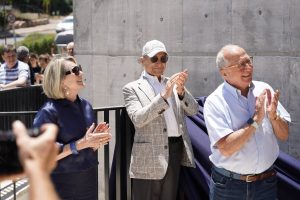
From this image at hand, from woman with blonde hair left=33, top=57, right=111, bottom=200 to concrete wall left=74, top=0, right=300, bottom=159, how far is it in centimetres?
203

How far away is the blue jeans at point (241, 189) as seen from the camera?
12.3 feet

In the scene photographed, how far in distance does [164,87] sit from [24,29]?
5103 cm

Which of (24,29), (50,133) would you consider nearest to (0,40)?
(24,29)

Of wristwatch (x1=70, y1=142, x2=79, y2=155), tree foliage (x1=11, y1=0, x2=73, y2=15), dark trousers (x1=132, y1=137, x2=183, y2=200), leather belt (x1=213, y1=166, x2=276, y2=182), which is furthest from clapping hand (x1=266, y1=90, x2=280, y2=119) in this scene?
tree foliage (x1=11, y1=0, x2=73, y2=15)

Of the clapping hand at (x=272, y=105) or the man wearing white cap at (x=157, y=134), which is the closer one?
the clapping hand at (x=272, y=105)

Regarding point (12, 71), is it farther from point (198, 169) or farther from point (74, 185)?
point (74, 185)

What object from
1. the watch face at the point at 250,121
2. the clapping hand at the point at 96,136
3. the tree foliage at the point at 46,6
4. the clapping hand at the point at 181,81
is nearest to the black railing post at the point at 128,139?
the clapping hand at the point at 181,81

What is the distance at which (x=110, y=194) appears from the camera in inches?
212

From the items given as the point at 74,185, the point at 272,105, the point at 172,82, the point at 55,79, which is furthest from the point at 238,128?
the point at 55,79

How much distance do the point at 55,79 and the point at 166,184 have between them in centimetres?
139

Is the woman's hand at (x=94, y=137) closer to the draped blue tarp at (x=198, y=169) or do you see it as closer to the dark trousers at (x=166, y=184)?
the dark trousers at (x=166, y=184)

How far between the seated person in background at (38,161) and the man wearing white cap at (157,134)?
115 inches

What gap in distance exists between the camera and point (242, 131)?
11.9ft

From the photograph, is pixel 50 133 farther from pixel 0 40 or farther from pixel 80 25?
pixel 0 40
